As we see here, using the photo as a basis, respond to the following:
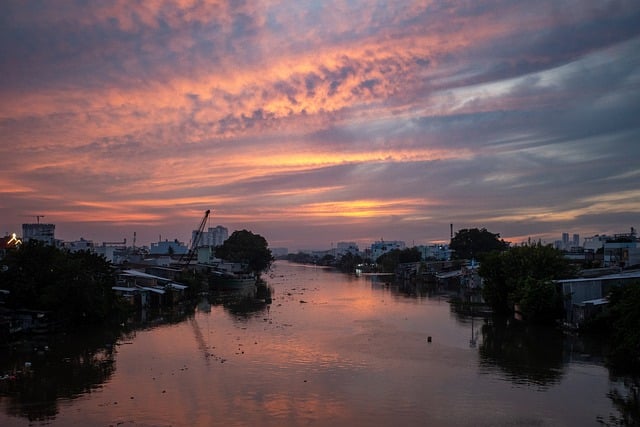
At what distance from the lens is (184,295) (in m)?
39.2

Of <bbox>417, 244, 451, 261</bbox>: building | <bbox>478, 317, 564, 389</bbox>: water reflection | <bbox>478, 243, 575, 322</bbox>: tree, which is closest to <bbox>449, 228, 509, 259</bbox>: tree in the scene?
<bbox>417, 244, 451, 261</bbox>: building

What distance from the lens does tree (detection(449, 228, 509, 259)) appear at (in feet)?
251

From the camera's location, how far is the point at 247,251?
71.8 metres

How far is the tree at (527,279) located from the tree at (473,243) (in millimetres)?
46583

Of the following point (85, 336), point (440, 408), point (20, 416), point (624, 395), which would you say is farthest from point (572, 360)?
point (85, 336)

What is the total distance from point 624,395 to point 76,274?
1989 cm

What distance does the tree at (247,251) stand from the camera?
235 ft

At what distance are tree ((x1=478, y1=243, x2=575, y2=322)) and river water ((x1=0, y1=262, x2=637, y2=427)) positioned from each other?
1594 millimetres

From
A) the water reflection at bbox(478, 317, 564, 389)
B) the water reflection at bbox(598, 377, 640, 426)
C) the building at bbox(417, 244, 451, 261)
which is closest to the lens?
the water reflection at bbox(598, 377, 640, 426)

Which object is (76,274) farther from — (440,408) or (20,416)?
(440,408)

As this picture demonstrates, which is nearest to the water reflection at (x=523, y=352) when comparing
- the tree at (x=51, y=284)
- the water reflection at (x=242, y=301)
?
the water reflection at (x=242, y=301)

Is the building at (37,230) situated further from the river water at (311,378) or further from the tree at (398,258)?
the tree at (398,258)

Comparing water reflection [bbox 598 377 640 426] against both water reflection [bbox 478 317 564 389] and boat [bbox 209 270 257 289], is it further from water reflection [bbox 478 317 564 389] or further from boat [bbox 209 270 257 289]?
boat [bbox 209 270 257 289]

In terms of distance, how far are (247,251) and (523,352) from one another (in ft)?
180
